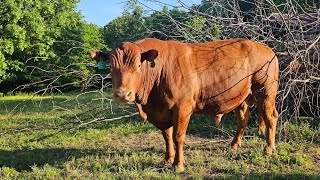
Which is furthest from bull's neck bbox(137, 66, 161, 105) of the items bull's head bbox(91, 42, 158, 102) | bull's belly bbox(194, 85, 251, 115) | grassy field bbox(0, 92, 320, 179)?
grassy field bbox(0, 92, 320, 179)

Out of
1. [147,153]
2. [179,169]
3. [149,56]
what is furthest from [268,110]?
[149,56]

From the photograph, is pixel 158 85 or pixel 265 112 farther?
pixel 265 112

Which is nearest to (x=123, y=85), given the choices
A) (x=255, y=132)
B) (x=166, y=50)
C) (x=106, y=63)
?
(x=106, y=63)

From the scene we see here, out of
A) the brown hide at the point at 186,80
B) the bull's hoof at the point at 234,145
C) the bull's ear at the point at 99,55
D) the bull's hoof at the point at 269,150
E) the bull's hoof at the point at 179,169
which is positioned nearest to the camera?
the brown hide at the point at 186,80

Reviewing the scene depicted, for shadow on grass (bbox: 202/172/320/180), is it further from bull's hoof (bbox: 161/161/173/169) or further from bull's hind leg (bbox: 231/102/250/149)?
bull's hind leg (bbox: 231/102/250/149)

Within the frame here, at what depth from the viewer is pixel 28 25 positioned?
78.3 feet

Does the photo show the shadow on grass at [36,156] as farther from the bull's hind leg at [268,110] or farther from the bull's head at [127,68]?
the bull's hind leg at [268,110]

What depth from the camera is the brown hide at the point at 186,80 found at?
4895mm

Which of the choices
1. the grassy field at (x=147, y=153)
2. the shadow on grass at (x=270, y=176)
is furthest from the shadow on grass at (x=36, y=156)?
the shadow on grass at (x=270, y=176)

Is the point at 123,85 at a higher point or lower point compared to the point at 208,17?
lower

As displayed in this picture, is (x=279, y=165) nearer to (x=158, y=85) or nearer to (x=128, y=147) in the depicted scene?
(x=158, y=85)

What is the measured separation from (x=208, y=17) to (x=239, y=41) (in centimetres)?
263

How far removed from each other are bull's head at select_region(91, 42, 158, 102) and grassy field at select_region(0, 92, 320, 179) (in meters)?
1.15

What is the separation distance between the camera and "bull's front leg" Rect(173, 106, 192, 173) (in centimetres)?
529
